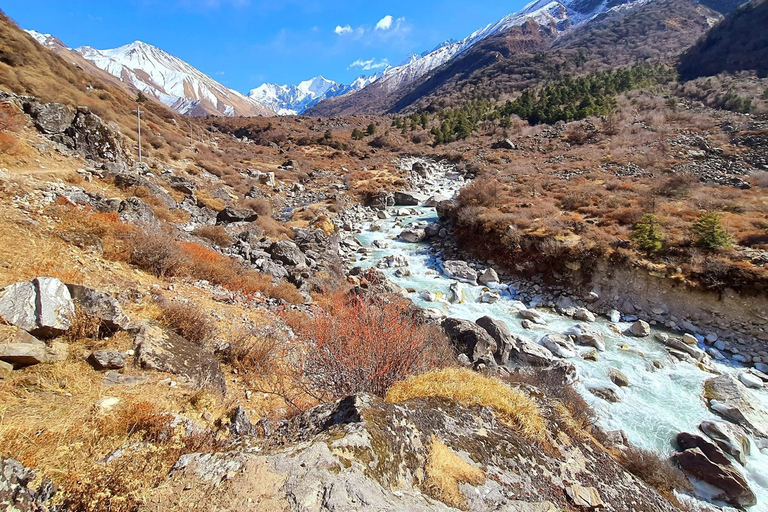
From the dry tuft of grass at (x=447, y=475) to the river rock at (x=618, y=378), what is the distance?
7.94 metres

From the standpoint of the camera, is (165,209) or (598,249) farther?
(598,249)

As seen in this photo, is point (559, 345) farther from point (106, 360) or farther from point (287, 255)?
point (106, 360)

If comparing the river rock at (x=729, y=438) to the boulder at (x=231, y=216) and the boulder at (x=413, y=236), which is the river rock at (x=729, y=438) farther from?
the boulder at (x=231, y=216)

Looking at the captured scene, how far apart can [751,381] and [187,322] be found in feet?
45.2

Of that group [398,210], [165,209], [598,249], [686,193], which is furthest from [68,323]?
[686,193]

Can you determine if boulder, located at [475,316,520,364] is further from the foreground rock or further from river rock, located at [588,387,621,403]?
the foreground rock

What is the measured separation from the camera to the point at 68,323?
157 inches

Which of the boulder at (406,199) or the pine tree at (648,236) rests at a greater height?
the boulder at (406,199)

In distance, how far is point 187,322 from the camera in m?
5.62

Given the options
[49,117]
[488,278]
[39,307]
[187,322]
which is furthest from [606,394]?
[49,117]

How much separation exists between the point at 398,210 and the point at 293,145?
113 ft

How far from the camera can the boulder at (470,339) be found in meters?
8.57

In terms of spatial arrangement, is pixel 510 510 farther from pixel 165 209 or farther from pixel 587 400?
pixel 165 209

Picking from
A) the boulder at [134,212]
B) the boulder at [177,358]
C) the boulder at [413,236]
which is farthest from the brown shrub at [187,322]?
the boulder at [413,236]
